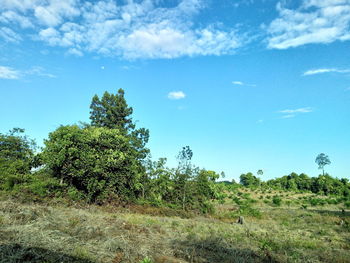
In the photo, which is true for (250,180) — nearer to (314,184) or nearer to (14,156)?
(314,184)

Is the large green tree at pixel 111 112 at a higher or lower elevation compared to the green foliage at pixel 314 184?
higher

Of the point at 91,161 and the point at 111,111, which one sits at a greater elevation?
the point at 111,111

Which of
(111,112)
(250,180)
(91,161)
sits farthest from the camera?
(250,180)

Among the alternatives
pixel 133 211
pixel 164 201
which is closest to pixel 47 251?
pixel 133 211

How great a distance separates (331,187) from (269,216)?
27.7 meters

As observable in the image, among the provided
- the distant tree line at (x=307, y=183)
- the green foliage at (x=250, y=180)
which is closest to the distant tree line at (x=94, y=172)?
the distant tree line at (x=307, y=183)

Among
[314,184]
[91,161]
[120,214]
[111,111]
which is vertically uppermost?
[111,111]

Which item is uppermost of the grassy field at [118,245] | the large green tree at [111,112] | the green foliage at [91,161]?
the large green tree at [111,112]

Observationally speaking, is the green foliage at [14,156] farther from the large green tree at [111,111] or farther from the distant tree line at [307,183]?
the distant tree line at [307,183]

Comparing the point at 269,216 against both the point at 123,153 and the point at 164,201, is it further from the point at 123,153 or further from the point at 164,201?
the point at 123,153

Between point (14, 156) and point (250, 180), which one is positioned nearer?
point (14, 156)

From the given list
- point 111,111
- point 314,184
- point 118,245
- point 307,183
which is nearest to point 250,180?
point 307,183

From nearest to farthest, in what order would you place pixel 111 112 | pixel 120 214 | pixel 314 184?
pixel 120 214
pixel 111 112
pixel 314 184

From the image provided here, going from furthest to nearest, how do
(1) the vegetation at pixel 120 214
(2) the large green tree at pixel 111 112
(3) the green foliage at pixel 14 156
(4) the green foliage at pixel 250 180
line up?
(4) the green foliage at pixel 250 180 → (2) the large green tree at pixel 111 112 → (3) the green foliage at pixel 14 156 → (1) the vegetation at pixel 120 214
